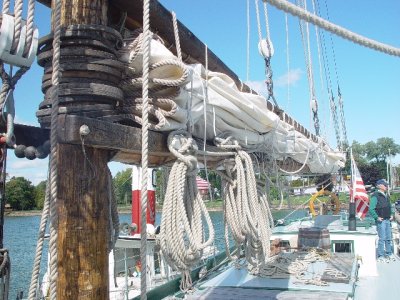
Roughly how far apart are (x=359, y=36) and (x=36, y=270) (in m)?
2.22

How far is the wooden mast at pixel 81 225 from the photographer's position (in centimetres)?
169

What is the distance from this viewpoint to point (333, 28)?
235 cm

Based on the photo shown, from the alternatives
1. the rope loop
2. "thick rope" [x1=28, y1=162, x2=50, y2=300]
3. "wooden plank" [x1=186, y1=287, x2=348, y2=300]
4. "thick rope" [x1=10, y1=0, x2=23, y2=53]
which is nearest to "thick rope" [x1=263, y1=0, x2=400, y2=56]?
the rope loop

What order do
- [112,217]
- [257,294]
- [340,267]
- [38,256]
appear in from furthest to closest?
1. [340,267]
2. [257,294]
3. [112,217]
4. [38,256]

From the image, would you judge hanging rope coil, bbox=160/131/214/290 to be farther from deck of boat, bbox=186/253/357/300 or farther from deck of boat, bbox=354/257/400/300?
deck of boat, bbox=354/257/400/300

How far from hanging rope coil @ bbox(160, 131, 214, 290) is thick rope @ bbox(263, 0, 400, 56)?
90 cm

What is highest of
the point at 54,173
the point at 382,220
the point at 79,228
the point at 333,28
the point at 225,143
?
the point at 333,28

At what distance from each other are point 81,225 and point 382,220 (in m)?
7.38

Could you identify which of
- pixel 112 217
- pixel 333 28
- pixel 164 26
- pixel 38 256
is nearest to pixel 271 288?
pixel 112 217

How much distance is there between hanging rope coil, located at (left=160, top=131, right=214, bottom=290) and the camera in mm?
2068

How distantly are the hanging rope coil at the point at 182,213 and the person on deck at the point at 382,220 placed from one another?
6.27 meters

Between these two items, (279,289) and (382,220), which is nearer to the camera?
(279,289)

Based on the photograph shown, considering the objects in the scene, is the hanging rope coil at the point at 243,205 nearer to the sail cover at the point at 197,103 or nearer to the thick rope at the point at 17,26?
the sail cover at the point at 197,103

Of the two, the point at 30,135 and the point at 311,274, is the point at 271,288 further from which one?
the point at 30,135
